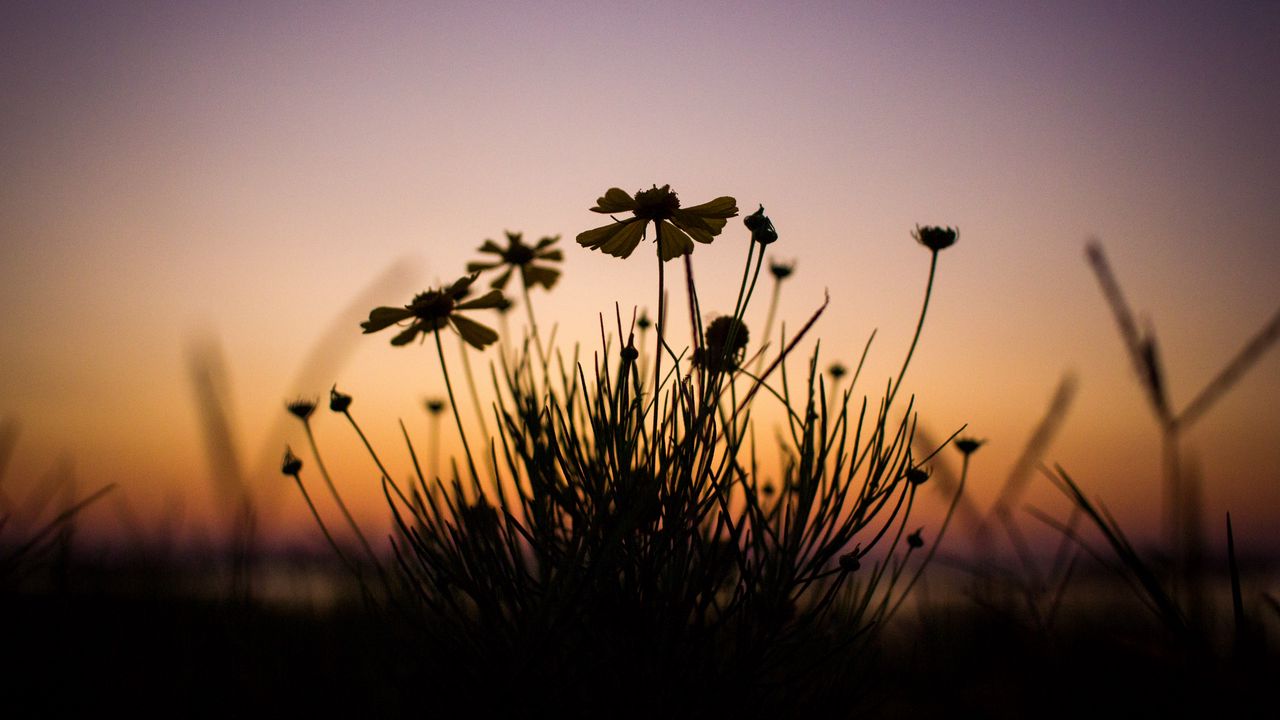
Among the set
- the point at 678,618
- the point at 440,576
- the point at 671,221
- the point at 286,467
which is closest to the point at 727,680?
the point at 678,618

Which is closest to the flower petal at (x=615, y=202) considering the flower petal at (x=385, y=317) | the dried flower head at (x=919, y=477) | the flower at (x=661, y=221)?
the flower at (x=661, y=221)

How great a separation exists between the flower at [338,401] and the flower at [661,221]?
0.59m

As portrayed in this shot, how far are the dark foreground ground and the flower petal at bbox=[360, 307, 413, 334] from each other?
60 cm

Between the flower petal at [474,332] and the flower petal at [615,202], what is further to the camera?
the flower petal at [474,332]

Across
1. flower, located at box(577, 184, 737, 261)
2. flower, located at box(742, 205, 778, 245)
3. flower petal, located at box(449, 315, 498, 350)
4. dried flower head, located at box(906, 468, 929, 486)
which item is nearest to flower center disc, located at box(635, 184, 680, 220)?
flower, located at box(577, 184, 737, 261)

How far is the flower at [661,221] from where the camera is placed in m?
1.33

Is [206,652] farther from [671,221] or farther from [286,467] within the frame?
[671,221]

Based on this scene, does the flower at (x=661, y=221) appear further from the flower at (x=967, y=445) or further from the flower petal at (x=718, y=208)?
the flower at (x=967, y=445)

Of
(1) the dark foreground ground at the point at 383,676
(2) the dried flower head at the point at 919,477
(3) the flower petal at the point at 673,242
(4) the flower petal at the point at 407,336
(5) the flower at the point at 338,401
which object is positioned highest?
(3) the flower petal at the point at 673,242

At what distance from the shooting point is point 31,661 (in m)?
1.24

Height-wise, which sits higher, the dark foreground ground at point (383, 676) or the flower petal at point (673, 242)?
the flower petal at point (673, 242)

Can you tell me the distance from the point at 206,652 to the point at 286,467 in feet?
1.33

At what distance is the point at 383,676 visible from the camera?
1.33 meters

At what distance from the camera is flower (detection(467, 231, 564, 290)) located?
212cm
